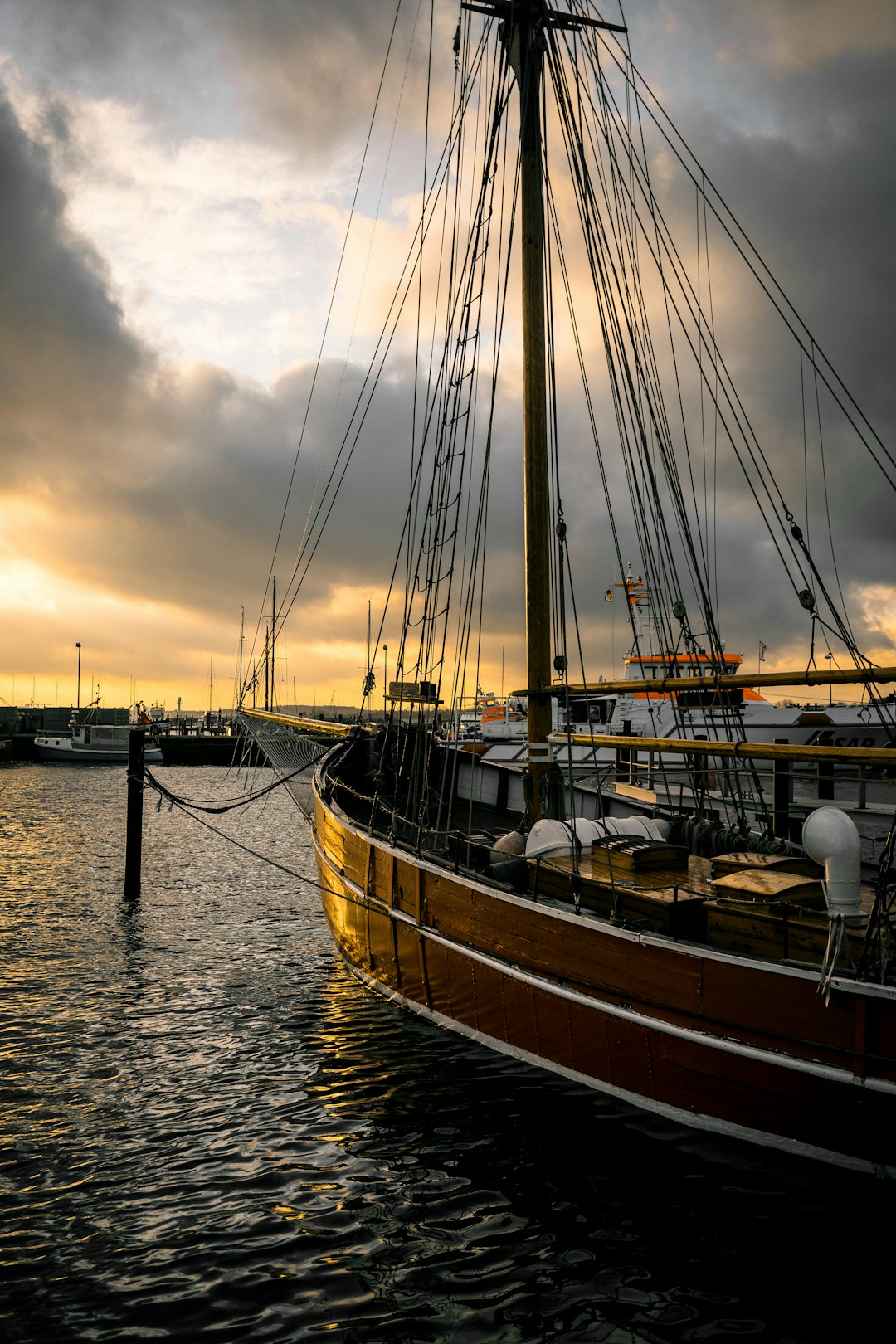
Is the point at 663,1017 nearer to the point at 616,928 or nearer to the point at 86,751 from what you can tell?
the point at 616,928

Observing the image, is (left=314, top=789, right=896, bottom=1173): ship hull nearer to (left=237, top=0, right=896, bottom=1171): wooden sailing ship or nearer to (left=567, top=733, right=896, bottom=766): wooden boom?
(left=237, top=0, right=896, bottom=1171): wooden sailing ship

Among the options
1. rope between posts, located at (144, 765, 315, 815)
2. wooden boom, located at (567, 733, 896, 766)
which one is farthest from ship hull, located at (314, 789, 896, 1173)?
rope between posts, located at (144, 765, 315, 815)

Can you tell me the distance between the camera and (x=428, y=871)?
11.8 m

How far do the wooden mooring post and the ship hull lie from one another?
13553 millimetres

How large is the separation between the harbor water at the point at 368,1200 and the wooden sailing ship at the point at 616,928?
62cm

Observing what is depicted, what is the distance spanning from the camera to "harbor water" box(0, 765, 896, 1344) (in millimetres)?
6473

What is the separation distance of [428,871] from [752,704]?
2729 cm

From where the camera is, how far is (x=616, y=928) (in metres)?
8.86

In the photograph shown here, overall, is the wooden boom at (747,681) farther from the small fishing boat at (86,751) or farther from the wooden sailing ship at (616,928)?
the small fishing boat at (86,751)

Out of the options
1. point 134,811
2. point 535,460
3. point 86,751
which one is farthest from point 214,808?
point 86,751

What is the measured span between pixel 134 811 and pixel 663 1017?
1918 cm

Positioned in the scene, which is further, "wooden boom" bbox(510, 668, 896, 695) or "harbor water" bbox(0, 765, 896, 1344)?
"wooden boom" bbox(510, 668, 896, 695)

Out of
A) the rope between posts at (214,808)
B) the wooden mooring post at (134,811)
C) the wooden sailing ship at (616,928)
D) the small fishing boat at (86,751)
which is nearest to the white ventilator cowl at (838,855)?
the wooden sailing ship at (616,928)

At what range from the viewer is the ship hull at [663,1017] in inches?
286
